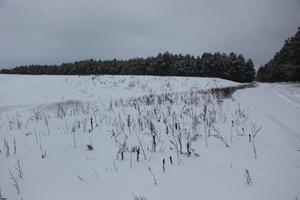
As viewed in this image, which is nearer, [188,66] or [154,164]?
[154,164]

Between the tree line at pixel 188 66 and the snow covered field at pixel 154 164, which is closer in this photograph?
the snow covered field at pixel 154 164

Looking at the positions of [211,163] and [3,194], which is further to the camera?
[211,163]

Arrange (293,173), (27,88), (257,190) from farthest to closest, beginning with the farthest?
(27,88) → (293,173) → (257,190)

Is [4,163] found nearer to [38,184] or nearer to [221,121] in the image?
[38,184]

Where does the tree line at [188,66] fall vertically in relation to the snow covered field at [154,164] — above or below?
above

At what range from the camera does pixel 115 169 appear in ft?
8.31

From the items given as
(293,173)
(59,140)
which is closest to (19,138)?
(59,140)

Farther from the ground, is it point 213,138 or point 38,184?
point 213,138

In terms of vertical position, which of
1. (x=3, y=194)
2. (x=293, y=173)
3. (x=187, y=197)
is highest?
(x=293, y=173)

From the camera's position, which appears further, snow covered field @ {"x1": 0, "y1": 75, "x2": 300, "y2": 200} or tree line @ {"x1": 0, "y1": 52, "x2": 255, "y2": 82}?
tree line @ {"x1": 0, "y1": 52, "x2": 255, "y2": 82}

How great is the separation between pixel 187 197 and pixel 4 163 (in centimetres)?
259

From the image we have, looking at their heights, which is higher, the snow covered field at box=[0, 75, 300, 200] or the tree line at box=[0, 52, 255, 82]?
the tree line at box=[0, 52, 255, 82]

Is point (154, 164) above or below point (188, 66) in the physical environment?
below

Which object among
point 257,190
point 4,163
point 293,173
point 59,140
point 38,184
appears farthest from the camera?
point 59,140
